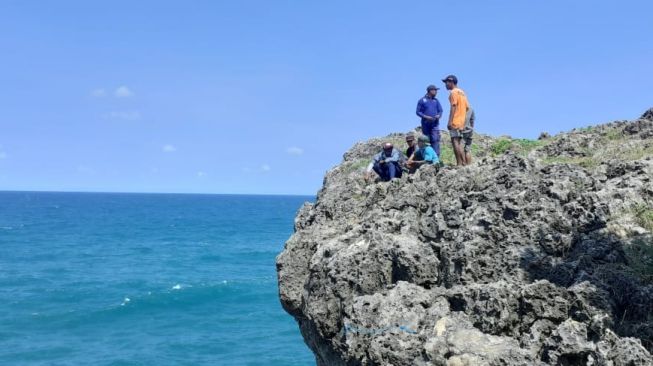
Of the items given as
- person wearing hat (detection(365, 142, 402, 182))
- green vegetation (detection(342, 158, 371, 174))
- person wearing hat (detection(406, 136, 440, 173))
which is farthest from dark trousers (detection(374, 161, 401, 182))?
green vegetation (detection(342, 158, 371, 174))

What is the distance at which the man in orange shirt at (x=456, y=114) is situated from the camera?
14.9 metres

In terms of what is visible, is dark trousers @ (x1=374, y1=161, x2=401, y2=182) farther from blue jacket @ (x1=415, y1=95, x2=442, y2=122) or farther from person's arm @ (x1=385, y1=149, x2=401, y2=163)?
blue jacket @ (x1=415, y1=95, x2=442, y2=122)

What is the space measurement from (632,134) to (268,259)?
55084mm

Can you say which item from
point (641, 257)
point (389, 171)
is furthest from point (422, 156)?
point (641, 257)

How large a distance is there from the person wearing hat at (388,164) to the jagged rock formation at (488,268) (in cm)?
161

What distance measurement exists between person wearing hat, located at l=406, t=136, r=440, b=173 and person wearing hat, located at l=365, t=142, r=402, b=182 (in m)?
0.33

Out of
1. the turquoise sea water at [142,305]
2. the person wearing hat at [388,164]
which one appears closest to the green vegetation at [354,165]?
the person wearing hat at [388,164]

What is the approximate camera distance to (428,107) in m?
16.1

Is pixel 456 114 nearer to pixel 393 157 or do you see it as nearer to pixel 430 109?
pixel 430 109

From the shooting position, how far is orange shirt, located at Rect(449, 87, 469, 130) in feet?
48.9

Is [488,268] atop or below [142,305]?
atop

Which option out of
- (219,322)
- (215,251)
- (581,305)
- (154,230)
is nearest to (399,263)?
(581,305)

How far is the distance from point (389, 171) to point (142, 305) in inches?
1283

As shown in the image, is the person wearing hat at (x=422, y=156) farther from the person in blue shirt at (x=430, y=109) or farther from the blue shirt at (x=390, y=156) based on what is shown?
the person in blue shirt at (x=430, y=109)
